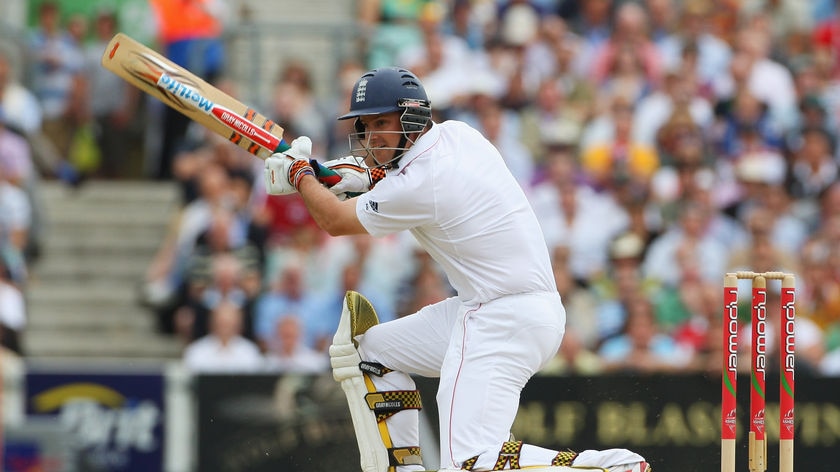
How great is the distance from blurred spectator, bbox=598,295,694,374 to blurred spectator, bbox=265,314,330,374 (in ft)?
6.36

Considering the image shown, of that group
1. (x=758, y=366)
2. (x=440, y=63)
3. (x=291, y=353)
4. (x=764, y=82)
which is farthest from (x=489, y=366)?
(x=764, y=82)

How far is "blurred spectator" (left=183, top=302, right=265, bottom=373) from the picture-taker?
10.8 metres

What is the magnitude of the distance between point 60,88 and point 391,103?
283 inches

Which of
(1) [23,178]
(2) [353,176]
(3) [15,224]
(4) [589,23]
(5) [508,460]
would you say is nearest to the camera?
(5) [508,460]

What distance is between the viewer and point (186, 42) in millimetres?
13242

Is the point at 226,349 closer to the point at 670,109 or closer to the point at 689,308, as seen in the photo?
the point at 689,308

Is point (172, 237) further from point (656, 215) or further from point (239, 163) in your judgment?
point (656, 215)

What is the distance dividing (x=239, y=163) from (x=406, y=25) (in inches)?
86.6

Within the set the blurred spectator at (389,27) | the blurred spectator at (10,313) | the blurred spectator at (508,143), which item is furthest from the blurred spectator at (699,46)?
the blurred spectator at (10,313)

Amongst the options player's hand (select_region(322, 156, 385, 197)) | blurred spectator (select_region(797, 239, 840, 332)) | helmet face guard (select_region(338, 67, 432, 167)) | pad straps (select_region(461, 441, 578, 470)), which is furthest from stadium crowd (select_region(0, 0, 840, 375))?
helmet face guard (select_region(338, 67, 432, 167))

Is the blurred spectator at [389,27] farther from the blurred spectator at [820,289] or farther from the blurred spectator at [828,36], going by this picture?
the blurred spectator at [820,289]

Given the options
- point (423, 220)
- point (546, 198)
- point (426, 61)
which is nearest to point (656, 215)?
point (546, 198)

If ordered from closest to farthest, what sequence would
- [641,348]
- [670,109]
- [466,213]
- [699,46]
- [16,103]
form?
[466,213], [641,348], [670,109], [16,103], [699,46]

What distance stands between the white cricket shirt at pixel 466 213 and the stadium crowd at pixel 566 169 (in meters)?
3.37
